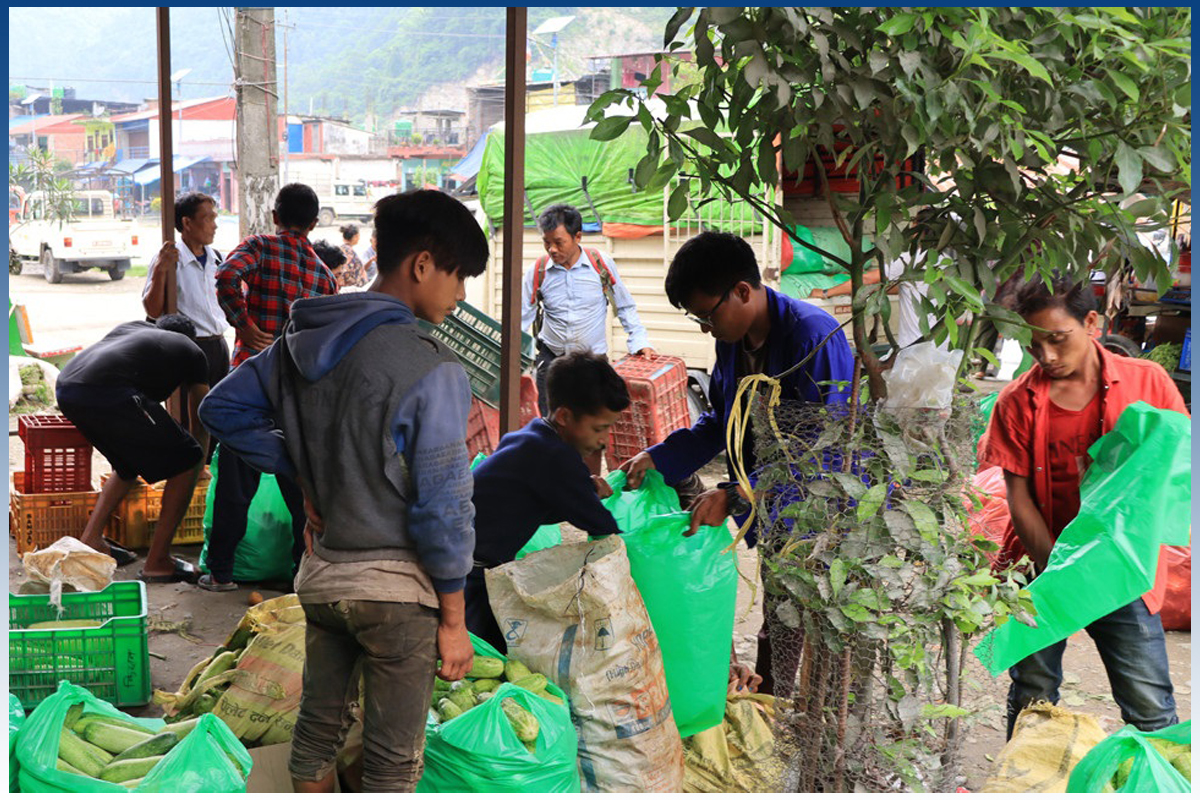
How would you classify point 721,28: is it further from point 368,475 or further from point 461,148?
point 461,148

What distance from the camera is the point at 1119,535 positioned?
2.36 m

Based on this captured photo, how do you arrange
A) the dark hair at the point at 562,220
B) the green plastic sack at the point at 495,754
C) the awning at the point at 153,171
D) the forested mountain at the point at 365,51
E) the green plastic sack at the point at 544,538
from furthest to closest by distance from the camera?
1. the forested mountain at the point at 365,51
2. the awning at the point at 153,171
3. the dark hair at the point at 562,220
4. the green plastic sack at the point at 544,538
5. the green plastic sack at the point at 495,754

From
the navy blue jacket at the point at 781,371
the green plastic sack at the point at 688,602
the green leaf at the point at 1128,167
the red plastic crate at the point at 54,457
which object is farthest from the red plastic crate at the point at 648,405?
the green leaf at the point at 1128,167

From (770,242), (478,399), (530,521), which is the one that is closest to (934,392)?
(530,521)

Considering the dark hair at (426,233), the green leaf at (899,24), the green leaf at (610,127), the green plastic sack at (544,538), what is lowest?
the green plastic sack at (544,538)

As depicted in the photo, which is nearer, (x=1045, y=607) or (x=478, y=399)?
(x=1045, y=607)

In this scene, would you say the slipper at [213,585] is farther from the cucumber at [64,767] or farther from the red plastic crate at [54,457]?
the cucumber at [64,767]

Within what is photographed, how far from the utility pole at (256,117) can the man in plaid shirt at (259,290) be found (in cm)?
369

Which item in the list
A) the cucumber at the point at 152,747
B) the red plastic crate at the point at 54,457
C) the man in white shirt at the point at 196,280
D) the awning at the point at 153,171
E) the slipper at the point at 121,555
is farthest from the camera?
the awning at the point at 153,171

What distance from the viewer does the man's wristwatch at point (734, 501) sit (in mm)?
2650

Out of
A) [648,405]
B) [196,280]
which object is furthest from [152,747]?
[648,405]

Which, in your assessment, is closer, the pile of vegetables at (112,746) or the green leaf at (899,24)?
the green leaf at (899,24)

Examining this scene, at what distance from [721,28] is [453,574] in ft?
3.50

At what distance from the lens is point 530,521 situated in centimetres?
288
